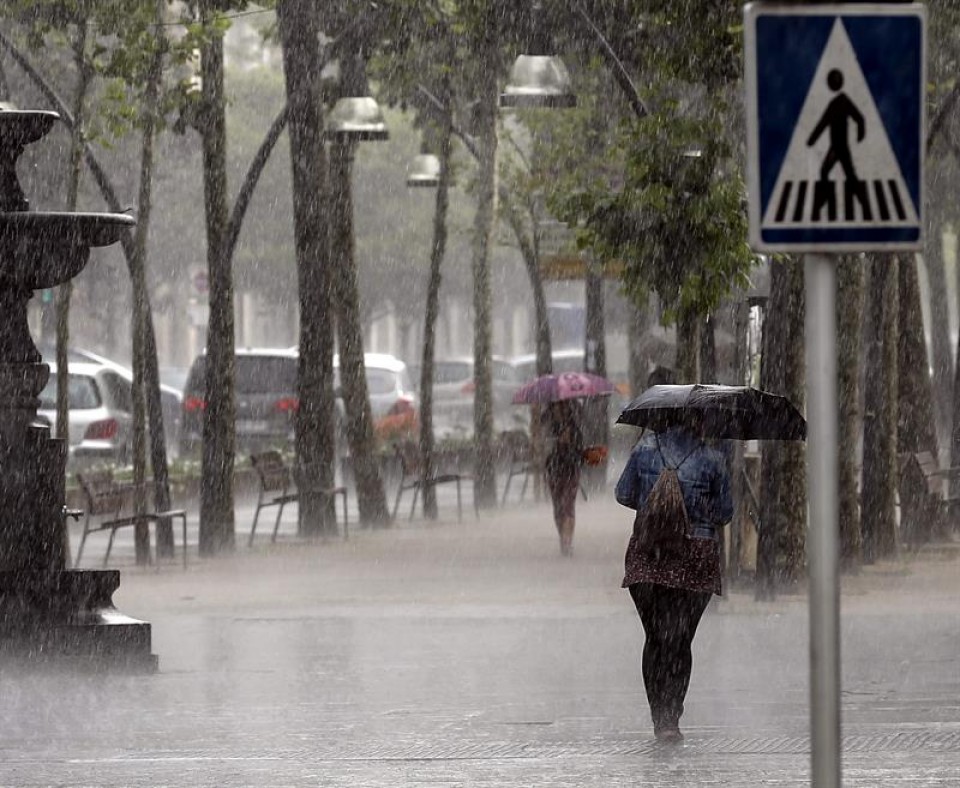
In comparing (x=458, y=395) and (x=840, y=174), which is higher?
(x=840, y=174)

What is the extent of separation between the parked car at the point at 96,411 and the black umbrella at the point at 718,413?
17.6 meters

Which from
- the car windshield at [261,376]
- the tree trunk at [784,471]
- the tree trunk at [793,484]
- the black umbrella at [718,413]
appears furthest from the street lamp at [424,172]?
the black umbrella at [718,413]

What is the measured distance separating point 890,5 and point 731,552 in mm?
12984

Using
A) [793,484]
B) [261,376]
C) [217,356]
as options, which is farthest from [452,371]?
[793,484]

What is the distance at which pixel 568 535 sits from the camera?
68.5 ft

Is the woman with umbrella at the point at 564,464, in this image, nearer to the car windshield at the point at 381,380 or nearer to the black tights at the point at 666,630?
the black tights at the point at 666,630

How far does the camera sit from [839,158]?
217 inches

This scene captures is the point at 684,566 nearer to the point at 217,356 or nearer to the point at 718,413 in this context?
the point at 718,413

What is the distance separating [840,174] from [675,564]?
5.39 meters

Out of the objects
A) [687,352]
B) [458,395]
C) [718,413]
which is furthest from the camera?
[458,395]

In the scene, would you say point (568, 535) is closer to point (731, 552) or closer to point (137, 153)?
point (731, 552)

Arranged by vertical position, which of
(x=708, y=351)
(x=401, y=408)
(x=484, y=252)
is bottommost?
(x=401, y=408)

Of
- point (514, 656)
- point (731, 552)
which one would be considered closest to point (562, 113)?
point (731, 552)

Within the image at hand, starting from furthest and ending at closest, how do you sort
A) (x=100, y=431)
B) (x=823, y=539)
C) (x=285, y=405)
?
(x=285, y=405) → (x=100, y=431) → (x=823, y=539)
